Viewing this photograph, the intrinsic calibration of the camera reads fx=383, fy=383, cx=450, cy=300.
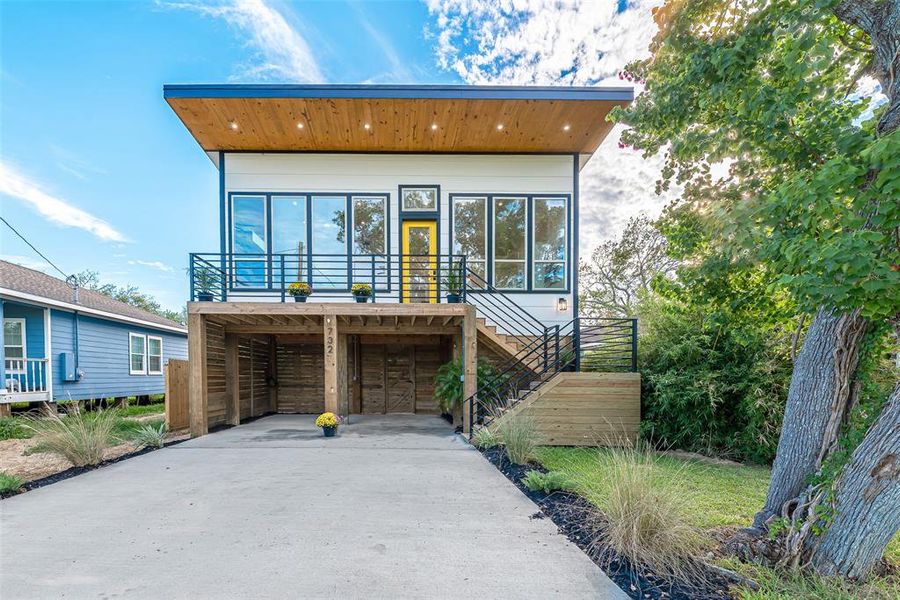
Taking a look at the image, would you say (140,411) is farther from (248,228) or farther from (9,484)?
(9,484)

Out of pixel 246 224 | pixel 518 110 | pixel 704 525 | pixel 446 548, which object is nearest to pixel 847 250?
pixel 704 525

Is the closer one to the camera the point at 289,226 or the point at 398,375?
the point at 289,226

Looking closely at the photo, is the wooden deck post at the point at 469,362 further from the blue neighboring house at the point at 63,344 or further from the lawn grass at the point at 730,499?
→ the blue neighboring house at the point at 63,344

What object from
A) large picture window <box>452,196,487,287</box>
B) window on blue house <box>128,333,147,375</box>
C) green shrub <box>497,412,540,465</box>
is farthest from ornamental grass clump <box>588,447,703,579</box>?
window on blue house <box>128,333,147,375</box>

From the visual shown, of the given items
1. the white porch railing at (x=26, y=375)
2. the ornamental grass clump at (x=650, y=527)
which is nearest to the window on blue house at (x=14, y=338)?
the white porch railing at (x=26, y=375)

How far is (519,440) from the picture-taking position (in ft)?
16.1

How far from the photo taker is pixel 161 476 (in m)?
4.46

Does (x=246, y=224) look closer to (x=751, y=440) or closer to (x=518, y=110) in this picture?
(x=518, y=110)

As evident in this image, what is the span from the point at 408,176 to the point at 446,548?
7589mm

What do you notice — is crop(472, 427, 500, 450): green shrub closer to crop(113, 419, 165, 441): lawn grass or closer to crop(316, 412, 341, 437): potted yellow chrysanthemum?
crop(316, 412, 341, 437): potted yellow chrysanthemum

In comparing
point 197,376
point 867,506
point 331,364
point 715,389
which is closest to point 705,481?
point 715,389

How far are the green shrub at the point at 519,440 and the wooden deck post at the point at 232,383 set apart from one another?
5954mm

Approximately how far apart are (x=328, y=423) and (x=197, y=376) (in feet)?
8.33

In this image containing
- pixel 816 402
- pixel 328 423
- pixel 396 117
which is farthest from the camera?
pixel 396 117
